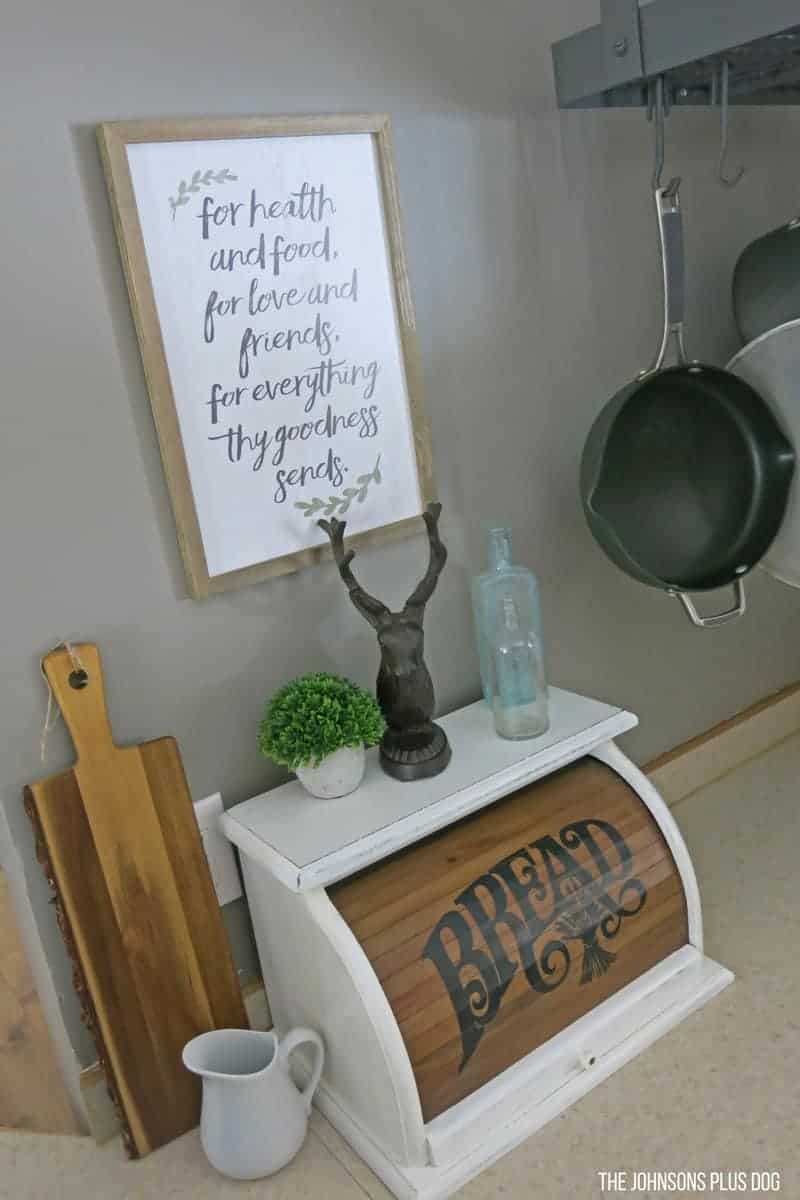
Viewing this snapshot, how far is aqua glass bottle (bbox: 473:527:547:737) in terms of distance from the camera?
1151 millimetres

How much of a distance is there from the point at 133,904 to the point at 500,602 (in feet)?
1.73

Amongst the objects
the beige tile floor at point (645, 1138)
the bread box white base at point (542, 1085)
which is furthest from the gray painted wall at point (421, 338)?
the bread box white base at point (542, 1085)

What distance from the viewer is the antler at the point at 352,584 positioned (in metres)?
1.03

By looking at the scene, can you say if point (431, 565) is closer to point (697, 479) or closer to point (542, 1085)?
point (697, 479)

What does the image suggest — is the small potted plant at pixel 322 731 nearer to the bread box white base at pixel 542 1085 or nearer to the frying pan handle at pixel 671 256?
the bread box white base at pixel 542 1085

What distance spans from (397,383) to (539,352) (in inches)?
9.1

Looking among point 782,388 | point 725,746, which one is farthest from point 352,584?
point 725,746

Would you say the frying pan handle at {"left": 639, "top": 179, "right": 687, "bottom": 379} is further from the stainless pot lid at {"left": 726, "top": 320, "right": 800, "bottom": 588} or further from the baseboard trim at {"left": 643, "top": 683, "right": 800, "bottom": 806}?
the baseboard trim at {"left": 643, "top": 683, "right": 800, "bottom": 806}

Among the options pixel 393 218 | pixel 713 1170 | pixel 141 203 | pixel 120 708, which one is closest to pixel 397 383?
pixel 393 218

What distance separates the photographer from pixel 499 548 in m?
1.13

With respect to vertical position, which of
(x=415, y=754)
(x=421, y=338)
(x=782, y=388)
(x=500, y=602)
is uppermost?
(x=421, y=338)

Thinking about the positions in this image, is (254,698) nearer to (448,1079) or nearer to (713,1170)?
(448,1079)

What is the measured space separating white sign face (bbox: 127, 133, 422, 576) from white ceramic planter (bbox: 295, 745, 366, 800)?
0.74ft

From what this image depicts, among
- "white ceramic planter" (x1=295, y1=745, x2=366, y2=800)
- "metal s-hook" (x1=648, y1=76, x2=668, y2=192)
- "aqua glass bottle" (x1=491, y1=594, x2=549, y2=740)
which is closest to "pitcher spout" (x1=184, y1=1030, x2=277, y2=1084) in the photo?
"white ceramic planter" (x1=295, y1=745, x2=366, y2=800)
